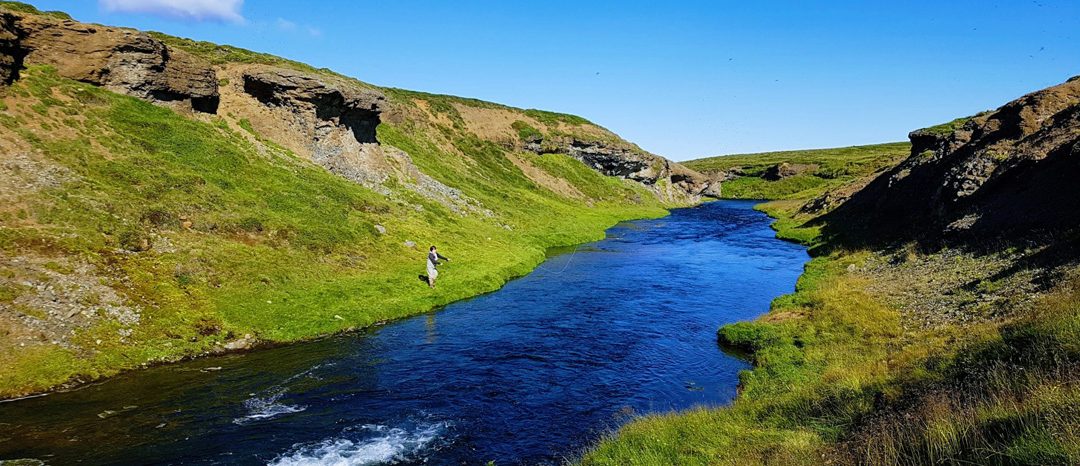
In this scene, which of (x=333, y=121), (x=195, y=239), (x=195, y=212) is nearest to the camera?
(x=195, y=239)

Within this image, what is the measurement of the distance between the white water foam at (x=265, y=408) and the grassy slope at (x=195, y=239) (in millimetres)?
6216

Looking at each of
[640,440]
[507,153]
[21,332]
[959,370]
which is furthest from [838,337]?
[507,153]

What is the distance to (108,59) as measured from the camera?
39.5m

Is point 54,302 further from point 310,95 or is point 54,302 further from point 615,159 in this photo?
point 615,159

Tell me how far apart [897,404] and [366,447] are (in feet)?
46.0

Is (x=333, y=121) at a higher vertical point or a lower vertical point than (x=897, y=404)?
higher

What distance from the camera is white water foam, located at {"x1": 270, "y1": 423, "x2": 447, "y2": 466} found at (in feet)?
50.7

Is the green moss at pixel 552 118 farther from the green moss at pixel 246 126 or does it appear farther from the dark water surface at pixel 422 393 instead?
the dark water surface at pixel 422 393

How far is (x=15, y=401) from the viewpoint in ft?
Result: 59.1

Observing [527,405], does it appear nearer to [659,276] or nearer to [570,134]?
[659,276]

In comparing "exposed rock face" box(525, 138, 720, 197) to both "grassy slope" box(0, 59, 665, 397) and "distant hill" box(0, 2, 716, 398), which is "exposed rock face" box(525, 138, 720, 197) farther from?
"grassy slope" box(0, 59, 665, 397)

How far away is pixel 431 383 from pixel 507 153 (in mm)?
80551

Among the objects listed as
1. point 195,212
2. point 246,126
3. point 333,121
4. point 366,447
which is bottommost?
point 366,447

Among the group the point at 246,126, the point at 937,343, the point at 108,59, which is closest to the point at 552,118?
the point at 246,126
